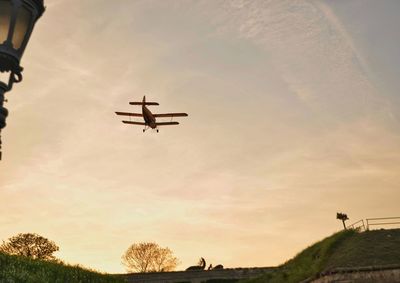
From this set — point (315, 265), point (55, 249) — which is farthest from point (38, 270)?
point (55, 249)

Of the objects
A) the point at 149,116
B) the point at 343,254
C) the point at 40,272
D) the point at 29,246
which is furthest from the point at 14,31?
the point at 29,246

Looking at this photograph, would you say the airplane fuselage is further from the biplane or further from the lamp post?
the lamp post

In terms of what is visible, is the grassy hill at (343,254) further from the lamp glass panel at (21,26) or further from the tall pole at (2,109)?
the lamp glass panel at (21,26)

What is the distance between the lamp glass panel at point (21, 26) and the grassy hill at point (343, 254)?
110 ft

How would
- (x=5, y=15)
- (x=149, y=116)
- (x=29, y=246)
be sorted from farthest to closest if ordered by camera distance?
(x=29, y=246) < (x=149, y=116) < (x=5, y=15)

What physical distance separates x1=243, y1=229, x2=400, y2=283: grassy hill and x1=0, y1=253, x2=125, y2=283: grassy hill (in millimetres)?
16640

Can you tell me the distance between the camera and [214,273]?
56875mm

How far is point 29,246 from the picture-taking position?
2699 inches

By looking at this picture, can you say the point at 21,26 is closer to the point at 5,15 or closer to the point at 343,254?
the point at 5,15

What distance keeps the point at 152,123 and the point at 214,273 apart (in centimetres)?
2041

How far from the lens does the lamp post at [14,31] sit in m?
5.10

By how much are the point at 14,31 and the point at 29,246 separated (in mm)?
69675

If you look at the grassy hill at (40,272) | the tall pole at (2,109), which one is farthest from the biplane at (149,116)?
the tall pole at (2,109)

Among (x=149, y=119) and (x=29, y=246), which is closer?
(x=149, y=119)
